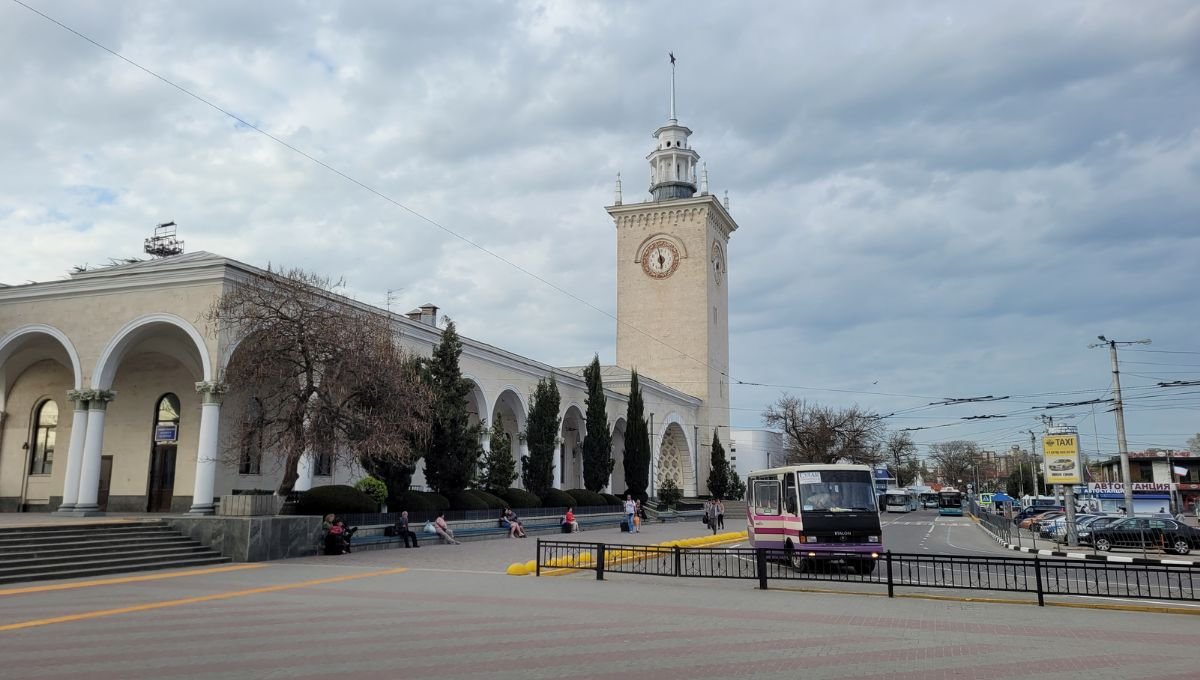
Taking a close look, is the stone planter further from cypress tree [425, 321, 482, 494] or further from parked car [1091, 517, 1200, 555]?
parked car [1091, 517, 1200, 555]

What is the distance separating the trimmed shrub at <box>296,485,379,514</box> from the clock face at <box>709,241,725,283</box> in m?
42.0

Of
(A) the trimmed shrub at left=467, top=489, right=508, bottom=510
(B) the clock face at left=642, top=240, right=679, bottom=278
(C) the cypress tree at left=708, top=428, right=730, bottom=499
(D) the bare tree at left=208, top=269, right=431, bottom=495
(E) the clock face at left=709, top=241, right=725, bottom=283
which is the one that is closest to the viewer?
(D) the bare tree at left=208, top=269, right=431, bottom=495

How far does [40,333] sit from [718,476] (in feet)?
139

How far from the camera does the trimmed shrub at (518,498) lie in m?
30.8

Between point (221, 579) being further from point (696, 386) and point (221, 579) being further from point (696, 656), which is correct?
point (696, 386)

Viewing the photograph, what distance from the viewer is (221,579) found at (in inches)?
580

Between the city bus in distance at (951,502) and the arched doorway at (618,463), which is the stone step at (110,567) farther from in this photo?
the city bus in distance at (951,502)

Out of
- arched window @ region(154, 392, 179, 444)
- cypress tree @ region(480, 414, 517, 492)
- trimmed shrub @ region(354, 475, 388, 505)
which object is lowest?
trimmed shrub @ region(354, 475, 388, 505)

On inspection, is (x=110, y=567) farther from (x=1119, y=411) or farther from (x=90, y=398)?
(x=1119, y=411)

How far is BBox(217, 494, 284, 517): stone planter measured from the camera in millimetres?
18391

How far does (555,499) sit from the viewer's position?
3456 centimetres

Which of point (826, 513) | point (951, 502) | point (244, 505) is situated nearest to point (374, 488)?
point (244, 505)

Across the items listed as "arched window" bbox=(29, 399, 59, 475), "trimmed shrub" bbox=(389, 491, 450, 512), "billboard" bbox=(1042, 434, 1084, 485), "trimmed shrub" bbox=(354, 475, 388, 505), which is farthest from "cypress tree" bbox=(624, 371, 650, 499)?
"arched window" bbox=(29, 399, 59, 475)

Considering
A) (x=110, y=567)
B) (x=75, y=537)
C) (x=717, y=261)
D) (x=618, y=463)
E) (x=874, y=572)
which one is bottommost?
(x=874, y=572)
